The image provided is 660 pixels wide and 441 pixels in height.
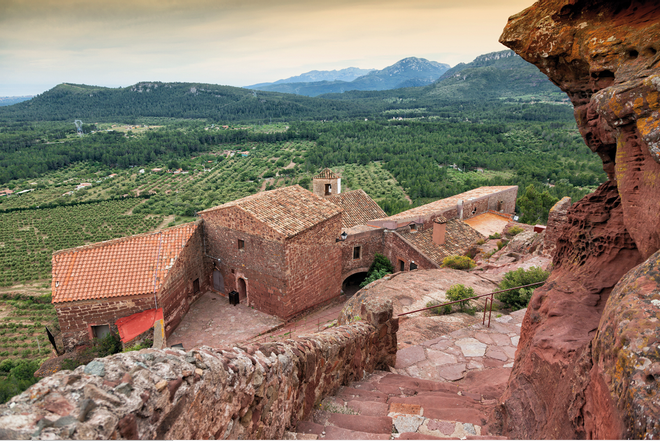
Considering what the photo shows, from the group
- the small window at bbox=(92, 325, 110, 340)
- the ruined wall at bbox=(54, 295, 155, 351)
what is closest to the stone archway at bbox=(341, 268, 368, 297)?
the ruined wall at bbox=(54, 295, 155, 351)

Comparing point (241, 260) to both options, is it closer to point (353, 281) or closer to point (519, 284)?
point (353, 281)

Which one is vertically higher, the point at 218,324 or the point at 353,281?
the point at 218,324

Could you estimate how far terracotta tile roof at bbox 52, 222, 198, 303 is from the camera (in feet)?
43.4

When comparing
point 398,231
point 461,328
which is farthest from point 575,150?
point 461,328

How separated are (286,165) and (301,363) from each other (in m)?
74.0

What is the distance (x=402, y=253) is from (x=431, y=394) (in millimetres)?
14934

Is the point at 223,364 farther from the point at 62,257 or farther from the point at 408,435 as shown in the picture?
the point at 62,257

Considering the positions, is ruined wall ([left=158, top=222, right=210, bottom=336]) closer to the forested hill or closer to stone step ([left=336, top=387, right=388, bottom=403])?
stone step ([left=336, top=387, right=388, bottom=403])

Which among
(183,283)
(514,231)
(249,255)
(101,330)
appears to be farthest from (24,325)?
(514,231)

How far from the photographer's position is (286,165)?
7694cm

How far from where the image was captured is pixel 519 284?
11.8m

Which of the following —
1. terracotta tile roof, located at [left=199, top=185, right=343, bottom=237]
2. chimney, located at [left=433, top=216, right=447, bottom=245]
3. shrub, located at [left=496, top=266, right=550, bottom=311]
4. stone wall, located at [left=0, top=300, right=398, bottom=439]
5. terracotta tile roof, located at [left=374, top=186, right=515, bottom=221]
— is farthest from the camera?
terracotta tile roof, located at [left=374, top=186, right=515, bottom=221]

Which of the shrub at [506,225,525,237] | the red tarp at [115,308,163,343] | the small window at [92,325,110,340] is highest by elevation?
the shrub at [506,225,525,237]

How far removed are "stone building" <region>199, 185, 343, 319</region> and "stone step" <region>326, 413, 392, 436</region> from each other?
1034cm
